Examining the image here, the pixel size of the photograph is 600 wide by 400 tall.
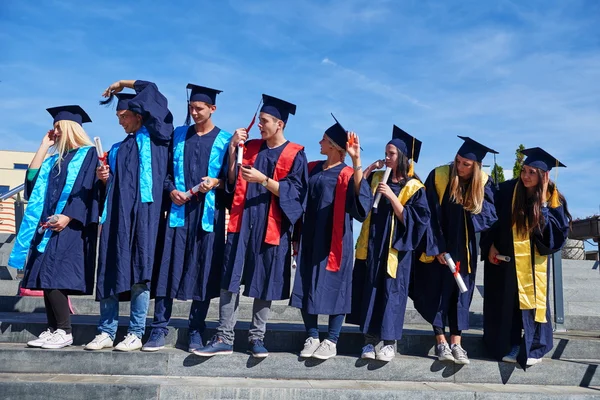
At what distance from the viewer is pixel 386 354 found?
15.5 feet

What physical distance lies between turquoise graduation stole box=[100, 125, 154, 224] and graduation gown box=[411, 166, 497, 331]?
2.41 m

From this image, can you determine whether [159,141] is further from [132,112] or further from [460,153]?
[460,153]

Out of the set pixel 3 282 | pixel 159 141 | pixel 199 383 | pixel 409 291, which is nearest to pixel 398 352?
pixel 409 291

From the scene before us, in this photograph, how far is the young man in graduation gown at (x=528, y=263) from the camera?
5035mm

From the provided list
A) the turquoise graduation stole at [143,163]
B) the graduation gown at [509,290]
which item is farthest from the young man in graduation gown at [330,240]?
the graduation gown at [509,290]

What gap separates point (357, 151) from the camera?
464 centimetres

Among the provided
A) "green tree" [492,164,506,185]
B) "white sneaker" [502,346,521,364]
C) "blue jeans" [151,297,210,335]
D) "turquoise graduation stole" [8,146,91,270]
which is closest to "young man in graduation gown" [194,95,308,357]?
"blue jeans" [151,297,210,335]

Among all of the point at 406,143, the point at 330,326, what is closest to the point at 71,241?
the point at 330,326

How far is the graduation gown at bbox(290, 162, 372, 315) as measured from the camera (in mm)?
4684

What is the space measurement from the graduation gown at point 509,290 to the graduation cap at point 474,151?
0.52 m

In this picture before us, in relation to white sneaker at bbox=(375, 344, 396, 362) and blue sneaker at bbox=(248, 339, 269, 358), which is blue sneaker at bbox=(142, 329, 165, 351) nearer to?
blue sneaker at bbox=(248, 339, 269, 358)

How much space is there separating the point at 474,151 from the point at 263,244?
2043mm

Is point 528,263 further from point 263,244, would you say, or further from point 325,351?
point 263,244

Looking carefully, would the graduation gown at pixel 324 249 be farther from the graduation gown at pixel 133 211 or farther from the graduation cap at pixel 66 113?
the graduation cap at pixel 66 113
